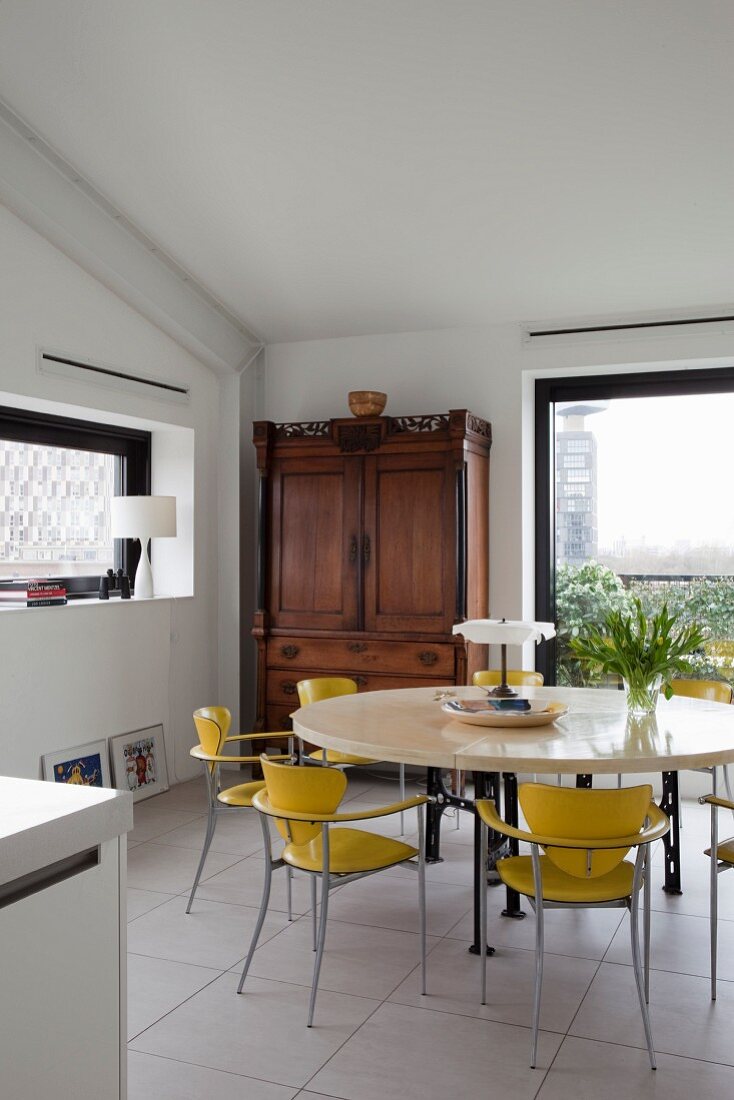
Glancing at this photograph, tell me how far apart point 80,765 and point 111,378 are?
2033 millimetres

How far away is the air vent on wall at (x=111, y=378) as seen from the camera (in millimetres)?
4758

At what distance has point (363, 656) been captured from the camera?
552cm

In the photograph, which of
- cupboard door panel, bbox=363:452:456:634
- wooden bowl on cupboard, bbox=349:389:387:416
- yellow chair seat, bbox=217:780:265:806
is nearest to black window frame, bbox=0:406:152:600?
wooden bowl on cupboard, bbox=349:389:387:416

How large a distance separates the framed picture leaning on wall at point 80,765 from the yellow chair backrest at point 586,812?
2.74m

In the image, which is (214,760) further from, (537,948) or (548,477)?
(548,477)

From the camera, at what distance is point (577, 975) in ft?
10.5

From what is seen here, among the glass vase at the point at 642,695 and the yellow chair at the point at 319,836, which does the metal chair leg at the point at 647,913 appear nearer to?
the yellow chair at the point at 319,836

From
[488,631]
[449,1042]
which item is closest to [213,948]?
[449,1042]

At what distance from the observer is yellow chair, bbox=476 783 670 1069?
102 inches

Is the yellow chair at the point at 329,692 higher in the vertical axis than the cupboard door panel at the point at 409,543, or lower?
lower

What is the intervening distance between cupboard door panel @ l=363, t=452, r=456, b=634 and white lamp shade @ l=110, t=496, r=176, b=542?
3.83 feet

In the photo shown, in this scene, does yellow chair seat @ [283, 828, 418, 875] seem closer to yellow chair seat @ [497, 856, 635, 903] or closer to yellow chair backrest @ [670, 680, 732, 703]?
yellow chair seat @ [497, 856, 635, 903]

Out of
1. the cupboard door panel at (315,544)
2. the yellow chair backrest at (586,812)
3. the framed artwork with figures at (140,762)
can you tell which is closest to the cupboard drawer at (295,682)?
the cupboard door panel at (315,544)

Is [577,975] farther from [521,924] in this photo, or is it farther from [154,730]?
[154,730]
